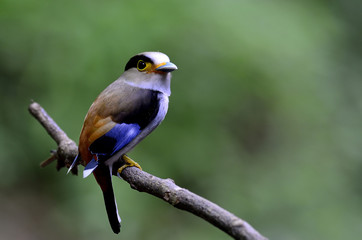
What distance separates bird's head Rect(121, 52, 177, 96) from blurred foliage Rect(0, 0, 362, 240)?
151 cm

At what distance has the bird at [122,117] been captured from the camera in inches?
69.1

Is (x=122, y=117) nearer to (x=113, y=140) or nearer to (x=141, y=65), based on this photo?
(x=113, y=140)

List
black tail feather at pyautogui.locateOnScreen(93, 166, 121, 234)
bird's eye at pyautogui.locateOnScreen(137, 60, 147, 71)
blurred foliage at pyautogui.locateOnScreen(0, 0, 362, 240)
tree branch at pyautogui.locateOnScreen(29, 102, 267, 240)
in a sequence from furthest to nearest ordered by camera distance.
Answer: blurred foliage at pyautogui.locateOnScreen(0, 0, 362, 240) < bird's eye at pyautogui.locateOnScreen(137, 60, 147, 71) < black tail feather at pyautogui.locateOnScreen(93, 166, 121, 234) < tree branch at pyautogui.locateOnScreen(29, 102, 267, 240)

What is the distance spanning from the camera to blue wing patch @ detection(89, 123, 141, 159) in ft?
Answer: 5.70

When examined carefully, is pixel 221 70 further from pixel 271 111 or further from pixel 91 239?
pixel 91 239

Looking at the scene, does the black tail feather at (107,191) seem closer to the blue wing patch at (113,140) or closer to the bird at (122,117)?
the bird at (122,117)

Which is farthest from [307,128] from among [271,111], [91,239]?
[91,239]

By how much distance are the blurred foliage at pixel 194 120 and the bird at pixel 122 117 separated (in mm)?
1526

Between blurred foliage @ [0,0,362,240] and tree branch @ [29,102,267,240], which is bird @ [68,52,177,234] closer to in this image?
tree branch @ [29,102,267,240]

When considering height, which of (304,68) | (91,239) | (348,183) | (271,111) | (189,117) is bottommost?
(91,239)

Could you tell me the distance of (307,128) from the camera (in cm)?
420

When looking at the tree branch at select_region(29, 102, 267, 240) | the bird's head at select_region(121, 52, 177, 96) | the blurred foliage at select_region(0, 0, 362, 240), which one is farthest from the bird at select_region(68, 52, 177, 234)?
the blurred foliage at select_region(0, 0, 362, 240)

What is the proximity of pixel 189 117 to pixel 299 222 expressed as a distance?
3.67 ft

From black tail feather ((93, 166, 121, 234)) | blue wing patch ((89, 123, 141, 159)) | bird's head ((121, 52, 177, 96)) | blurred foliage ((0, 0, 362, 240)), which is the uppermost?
blurred foliage ((0, 0, 362, 240))
